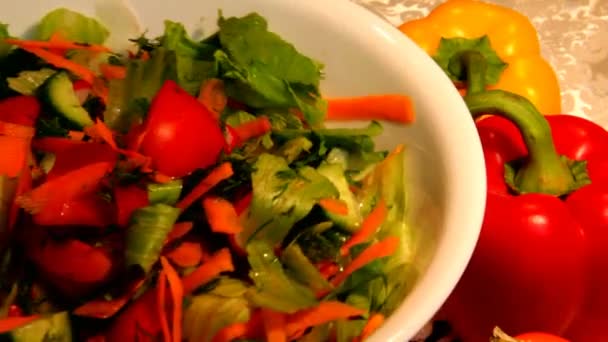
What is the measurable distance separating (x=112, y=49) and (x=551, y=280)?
0.64 meters

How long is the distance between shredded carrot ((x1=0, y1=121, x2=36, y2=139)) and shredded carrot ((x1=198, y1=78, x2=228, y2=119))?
19 cm

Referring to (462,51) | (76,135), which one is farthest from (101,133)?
(462,51)

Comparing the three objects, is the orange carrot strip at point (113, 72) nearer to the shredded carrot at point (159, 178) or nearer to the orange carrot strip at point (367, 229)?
the shredded carrot at point (159, 178)

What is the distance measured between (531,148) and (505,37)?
386 millimetres

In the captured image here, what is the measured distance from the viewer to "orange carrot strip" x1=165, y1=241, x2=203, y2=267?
720 mm

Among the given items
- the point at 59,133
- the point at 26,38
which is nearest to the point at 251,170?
the point at 59,133

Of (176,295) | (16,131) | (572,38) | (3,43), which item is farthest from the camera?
(572,38)

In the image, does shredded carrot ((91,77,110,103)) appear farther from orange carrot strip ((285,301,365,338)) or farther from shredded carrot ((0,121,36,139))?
orange carrot strip ((285,301,365,338))

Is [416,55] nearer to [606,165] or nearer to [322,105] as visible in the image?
[322,105]

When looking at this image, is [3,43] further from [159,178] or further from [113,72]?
[159,178]

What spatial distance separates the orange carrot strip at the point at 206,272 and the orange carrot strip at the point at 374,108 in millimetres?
270

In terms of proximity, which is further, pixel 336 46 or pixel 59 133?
pixel 336 46

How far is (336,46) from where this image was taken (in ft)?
3.01

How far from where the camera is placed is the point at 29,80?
2.87 ft
